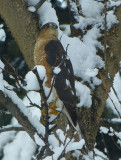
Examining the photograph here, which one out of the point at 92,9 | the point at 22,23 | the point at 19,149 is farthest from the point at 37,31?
the point at 19,149

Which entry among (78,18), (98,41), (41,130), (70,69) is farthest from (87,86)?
(41,130)

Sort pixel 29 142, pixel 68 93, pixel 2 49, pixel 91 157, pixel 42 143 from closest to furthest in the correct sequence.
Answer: pixel 42 143, pixel 91 157, pixel 68 93, pixel 29 142, pixel 2 49

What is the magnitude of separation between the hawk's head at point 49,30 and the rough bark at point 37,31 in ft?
0.28

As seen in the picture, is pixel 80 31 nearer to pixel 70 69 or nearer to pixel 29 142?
pixel 70 69

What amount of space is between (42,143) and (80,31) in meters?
1.75

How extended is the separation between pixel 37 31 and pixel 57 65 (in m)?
0.44

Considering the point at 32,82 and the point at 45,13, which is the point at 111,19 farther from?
the point at 32,82

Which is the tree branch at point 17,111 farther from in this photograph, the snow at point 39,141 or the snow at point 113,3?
the snow at point 113,3

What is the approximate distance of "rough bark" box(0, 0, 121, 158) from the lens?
132 inches

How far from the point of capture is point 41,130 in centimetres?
218

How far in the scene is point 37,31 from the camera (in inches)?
135

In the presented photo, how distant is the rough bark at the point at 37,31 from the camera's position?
3.35 meters

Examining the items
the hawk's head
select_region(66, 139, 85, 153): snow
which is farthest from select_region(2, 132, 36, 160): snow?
select_region(66, 139, 85, 153): snow

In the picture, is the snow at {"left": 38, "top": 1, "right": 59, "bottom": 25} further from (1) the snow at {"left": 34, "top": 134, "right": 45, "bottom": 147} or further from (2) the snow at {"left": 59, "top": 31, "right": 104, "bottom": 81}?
(1) the snow at {"left": 34, "top": 134, "right": 45, "bottom": 147}
